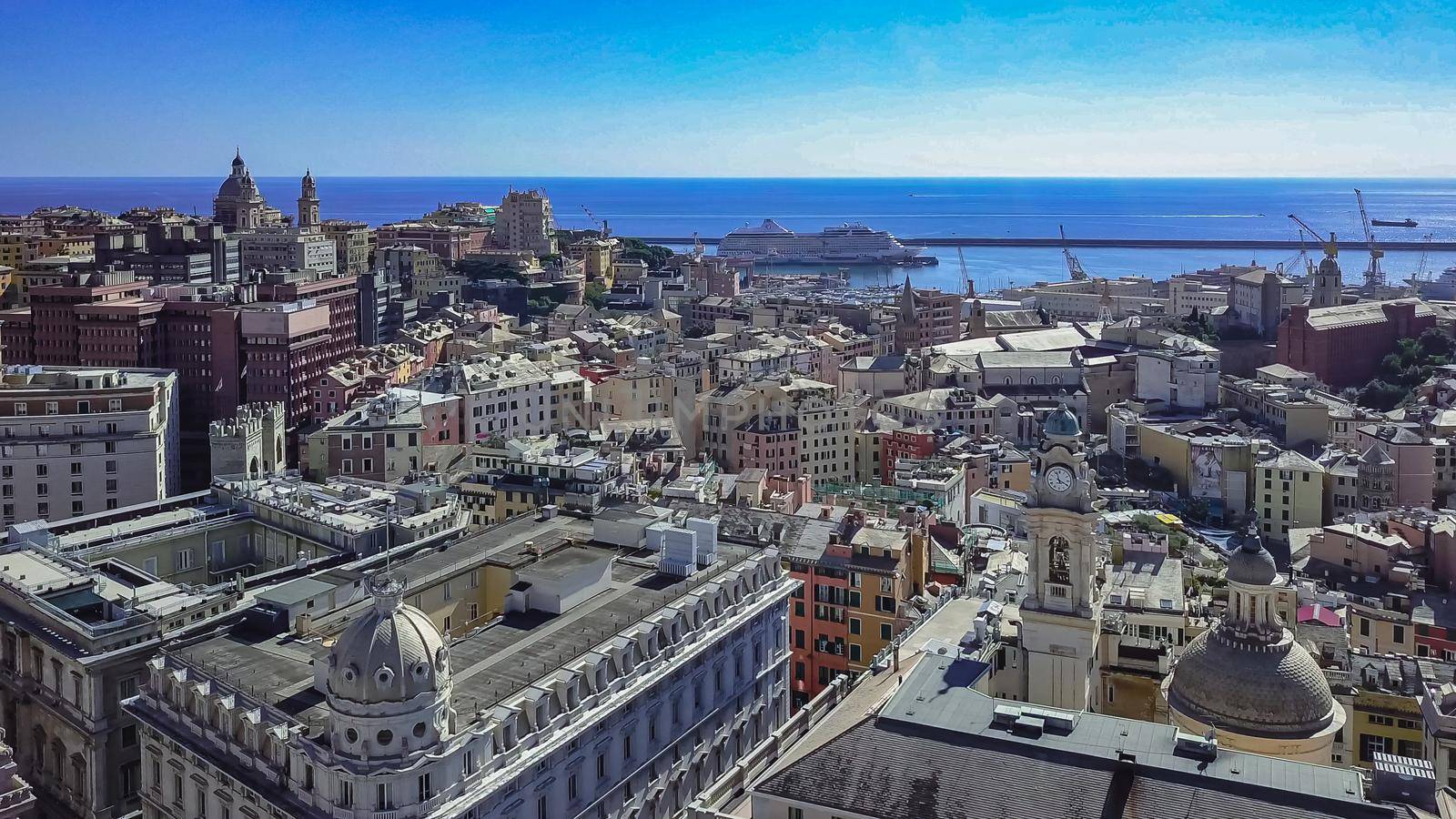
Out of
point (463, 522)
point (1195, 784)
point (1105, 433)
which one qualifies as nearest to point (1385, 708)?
point (1195, 784)

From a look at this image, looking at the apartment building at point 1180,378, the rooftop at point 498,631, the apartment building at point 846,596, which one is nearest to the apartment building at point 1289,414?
the apartment building at point 1180,378

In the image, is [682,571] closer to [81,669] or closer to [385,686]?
[385,686]

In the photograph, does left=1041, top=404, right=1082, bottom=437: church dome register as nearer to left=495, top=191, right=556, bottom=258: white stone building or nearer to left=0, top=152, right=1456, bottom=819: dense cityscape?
left=0, top=152, right=1456, bottom=819: dense cityscape

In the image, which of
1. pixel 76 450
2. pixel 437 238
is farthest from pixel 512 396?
pixel 437 238

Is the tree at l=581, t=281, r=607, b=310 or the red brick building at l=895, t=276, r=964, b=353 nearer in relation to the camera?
the red brick building at l=895, t=276, r=964, b=353

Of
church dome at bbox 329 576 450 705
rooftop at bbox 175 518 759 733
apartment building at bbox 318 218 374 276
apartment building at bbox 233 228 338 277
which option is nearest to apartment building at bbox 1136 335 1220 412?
rooftop at bbox 175 518 759 733

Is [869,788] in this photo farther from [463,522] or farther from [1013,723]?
[463,522]
